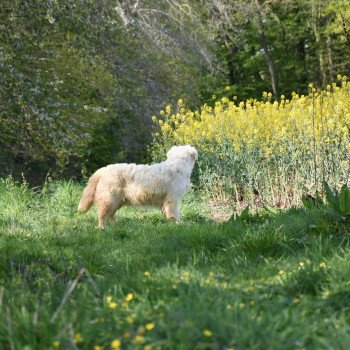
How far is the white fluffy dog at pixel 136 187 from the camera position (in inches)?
295

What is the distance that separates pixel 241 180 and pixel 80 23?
4.29m

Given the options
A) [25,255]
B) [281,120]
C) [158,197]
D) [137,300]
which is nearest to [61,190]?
[158,197]

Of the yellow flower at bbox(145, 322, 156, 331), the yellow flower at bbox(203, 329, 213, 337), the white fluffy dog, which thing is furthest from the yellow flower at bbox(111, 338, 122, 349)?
the white fluffy dog

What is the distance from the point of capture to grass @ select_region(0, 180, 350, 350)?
2193 millimetres

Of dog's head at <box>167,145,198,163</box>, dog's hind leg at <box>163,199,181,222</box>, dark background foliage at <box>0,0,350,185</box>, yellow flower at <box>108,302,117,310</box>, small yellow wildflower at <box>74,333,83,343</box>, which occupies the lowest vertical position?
dog's hind leg at <box>163,199,181,222</box>

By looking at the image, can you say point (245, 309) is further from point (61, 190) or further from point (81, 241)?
point (61, 190)

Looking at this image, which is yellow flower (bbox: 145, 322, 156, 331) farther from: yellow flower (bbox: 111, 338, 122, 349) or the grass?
yellow flower (bbox: 111, 338, 122, 349)

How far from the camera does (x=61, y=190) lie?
33.5 ft

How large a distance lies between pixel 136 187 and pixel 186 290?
184 inches

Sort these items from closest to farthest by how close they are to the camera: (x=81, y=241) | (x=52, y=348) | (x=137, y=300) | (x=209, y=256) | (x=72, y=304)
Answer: (x=52, y=348)
(x=72, y=304)
(x=137, y=300)
(x=209, y=256)
(x=81, y=241)

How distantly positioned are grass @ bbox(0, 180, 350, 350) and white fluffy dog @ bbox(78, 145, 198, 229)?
57.3 inches

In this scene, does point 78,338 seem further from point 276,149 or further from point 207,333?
point 276,149

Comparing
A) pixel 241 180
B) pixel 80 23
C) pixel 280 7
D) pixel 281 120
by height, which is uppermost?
pixel 280 7

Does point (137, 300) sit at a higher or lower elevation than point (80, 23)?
lower
